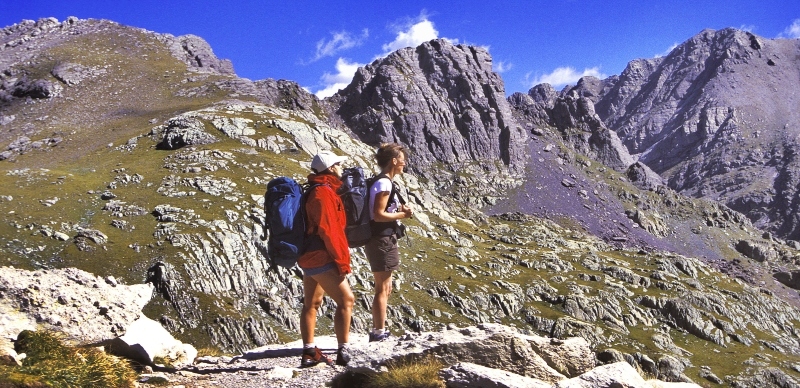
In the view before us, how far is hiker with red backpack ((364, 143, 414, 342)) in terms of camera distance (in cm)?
1196

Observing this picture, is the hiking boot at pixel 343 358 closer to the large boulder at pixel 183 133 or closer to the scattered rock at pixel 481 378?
the scattered rock at pixel 481 378

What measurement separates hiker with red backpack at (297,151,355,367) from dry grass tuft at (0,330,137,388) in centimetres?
368

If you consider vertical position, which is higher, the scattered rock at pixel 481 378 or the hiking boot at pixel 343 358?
the hiking boot at pixel 343 358


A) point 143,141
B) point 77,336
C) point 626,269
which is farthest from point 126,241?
point 626,269

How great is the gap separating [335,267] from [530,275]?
113722 mm

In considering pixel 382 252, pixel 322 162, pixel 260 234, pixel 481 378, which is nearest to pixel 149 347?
pixel 382 252

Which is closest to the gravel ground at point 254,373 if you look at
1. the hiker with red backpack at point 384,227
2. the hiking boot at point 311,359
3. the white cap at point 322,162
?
the hiking boot at point 311,359

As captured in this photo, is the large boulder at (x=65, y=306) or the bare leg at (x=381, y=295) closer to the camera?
the large boulder at (x=65, y=306)

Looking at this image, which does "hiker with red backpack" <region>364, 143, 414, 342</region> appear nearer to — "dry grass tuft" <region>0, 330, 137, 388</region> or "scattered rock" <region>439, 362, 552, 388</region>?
"scattered rock" <region>439, 362, 552, 388</region>

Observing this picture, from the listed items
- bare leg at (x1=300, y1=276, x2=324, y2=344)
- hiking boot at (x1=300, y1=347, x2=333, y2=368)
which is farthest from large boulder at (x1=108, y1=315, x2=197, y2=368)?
bare leg at (x1=300, y1=276, x2=324, y2=344)

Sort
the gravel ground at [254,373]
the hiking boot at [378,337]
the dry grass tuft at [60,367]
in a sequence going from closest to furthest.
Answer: the dry grass tuft at [60,367], the gravel ground at [254,373], the hiking boot at [378,337]

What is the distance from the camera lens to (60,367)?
9.68 metres

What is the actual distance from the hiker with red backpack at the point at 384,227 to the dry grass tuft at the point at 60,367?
5.25m

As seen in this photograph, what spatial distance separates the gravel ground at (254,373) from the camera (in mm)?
11177
